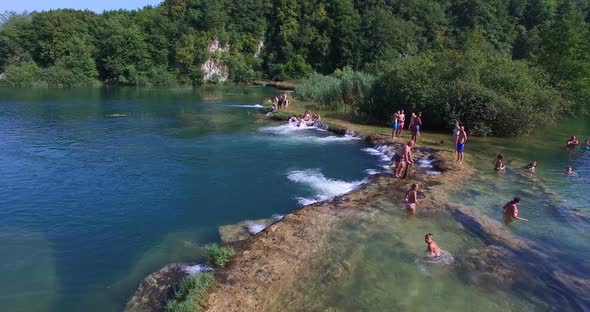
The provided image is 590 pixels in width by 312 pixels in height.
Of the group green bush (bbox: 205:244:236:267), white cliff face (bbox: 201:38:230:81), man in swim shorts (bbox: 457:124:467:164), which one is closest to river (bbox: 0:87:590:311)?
man in swim shorts (bbox: 457:124:467:164)

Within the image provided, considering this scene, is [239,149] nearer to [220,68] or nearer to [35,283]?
[35,283]

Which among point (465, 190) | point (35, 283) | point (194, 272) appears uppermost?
point (465, 190)

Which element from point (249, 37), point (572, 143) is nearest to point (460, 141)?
point (572, 143)

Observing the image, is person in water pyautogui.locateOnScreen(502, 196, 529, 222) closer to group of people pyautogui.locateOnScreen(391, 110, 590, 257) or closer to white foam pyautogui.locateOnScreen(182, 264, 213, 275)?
group of people pyautogui.locateOnScreen(391, 110, 590, 257)

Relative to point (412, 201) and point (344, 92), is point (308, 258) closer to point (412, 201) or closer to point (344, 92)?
point (412, 201)

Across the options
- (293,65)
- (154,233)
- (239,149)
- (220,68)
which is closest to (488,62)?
(239,149)

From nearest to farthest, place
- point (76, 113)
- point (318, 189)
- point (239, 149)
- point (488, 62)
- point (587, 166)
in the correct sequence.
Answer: point (318, 189), point (587, 166), point (239, 149), point (488, 62), point (76, 113)

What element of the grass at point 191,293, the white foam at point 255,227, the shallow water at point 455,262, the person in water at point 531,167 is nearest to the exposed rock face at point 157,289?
the grass at point 191,293
